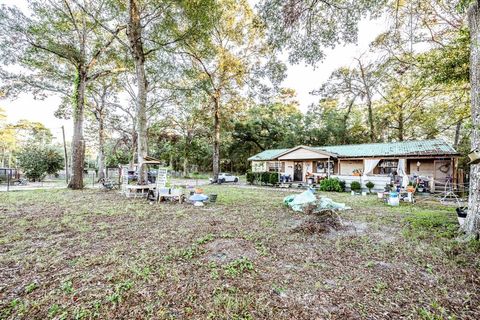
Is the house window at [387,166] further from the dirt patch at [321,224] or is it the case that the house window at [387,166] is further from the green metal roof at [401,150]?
the dirt patch at [321,224]

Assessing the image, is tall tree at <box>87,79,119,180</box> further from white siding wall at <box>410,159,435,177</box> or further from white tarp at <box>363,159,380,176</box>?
white siding wall at <box>410,159,435,177</box>

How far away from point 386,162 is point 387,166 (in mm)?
319

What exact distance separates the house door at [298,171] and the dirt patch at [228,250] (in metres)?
16.9

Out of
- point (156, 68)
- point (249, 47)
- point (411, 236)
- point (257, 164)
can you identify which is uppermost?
point (249, 47)

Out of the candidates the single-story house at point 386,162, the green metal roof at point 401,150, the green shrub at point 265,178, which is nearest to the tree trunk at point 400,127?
the single-story house at point 386,162

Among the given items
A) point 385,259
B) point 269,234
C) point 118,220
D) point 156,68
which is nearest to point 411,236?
point 385,259

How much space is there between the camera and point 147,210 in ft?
22.9

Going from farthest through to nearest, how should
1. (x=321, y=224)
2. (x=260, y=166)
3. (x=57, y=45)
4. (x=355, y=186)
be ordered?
(x=260, y=166) → (x=355, y=186) → (x=57, y=45) → (x=321, y=224)

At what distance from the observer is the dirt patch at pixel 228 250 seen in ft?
11.1

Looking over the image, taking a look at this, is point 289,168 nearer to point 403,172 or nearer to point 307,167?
point 307,167

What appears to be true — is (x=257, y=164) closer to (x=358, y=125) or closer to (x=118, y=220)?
(x=358, y=125)

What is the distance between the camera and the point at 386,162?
1569 cm

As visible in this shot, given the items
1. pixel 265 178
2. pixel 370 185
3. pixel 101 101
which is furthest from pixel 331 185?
pixel 101 101

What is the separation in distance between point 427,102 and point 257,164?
1697 cm
